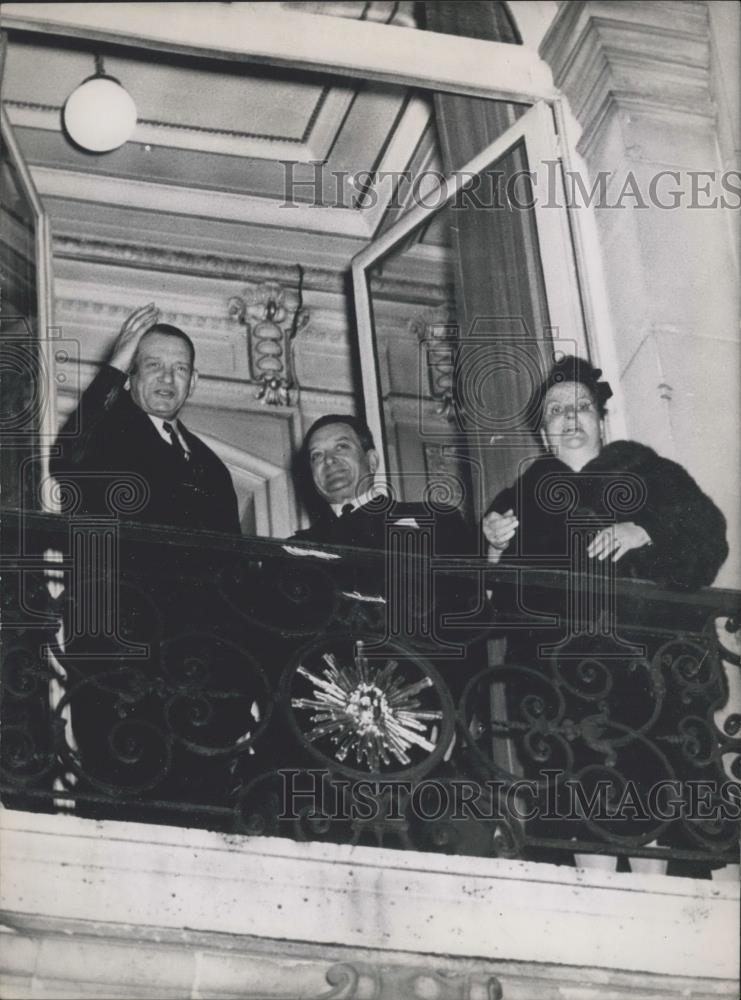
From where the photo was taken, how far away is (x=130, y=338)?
6477 millimetres

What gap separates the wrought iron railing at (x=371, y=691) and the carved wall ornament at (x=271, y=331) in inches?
108

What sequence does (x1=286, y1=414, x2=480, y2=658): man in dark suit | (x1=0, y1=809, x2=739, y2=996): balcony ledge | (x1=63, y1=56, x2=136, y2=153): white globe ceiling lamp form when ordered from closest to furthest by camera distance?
(x1=0, y1=809, x2=739, y2=996): balcony ledge → (x1=286, y1=414, x2=480, y2=658): man in dark suit → (x1=63, y1=56, x2=136, y2=153): white globe ceiling lamp

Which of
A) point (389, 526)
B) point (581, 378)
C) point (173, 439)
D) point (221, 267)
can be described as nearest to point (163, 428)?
point (173, 439)

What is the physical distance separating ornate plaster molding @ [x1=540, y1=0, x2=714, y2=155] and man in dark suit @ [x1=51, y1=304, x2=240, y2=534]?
1.67 meters

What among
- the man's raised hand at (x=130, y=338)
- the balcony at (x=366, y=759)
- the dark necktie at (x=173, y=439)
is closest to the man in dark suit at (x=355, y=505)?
the balcony at (x=366, y=759)

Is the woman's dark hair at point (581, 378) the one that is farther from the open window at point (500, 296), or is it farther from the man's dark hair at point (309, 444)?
the man's dark hair at point (309, 444)

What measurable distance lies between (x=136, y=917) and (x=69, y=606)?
3.68ft

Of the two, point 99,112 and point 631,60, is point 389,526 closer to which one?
point 631,60

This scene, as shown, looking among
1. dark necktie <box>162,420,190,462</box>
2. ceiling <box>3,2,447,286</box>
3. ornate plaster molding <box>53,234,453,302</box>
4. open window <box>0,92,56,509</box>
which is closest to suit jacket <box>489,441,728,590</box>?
dark necktie <box>162,420,190,462</box>

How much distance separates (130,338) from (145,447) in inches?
16.1

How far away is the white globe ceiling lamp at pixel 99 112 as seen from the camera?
7473mm

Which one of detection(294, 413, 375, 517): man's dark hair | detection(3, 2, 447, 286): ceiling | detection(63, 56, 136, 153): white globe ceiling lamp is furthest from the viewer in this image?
detection(3, 2, 447, 286): ceiling

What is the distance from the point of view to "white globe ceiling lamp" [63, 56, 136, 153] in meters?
7.47

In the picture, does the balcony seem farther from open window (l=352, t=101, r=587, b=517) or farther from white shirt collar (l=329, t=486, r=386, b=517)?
open window (l=352, t=101, r=587, b=517)
